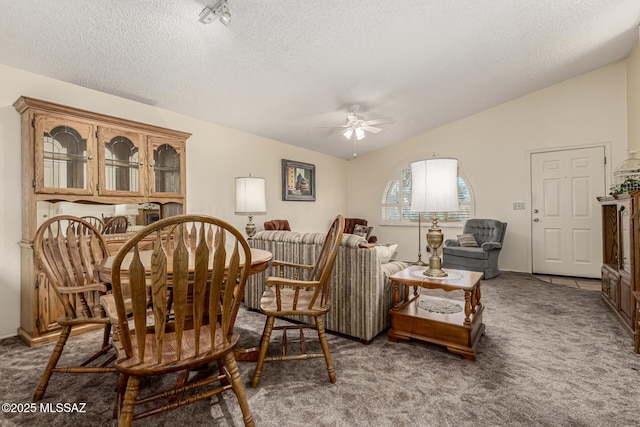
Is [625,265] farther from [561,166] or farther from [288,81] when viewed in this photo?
[288,81]

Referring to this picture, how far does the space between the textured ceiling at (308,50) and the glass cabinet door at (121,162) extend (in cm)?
55

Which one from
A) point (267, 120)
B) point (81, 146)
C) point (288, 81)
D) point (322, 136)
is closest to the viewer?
point (81, 146)

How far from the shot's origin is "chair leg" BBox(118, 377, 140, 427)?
1134 millimetres

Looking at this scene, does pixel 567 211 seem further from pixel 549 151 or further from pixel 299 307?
pixel 299 307

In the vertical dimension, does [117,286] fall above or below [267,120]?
below

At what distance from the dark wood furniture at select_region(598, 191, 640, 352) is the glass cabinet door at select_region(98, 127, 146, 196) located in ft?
14.1

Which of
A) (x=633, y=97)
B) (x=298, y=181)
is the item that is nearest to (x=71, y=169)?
(x=298, y=181)

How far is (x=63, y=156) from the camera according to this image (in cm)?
261

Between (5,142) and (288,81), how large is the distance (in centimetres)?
256

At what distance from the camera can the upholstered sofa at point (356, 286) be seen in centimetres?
235

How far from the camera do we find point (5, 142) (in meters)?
2.53

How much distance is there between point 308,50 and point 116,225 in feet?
8.26

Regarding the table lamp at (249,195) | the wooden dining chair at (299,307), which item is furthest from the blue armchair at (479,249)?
the wooden dining chair at (299,307)

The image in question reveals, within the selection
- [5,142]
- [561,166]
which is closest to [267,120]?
[5,142]
